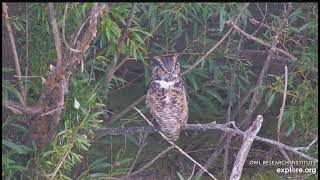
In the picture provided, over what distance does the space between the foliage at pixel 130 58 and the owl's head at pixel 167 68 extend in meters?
0.09

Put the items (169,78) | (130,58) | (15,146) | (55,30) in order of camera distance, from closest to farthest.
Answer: (55,30) < (15,146) < (169,78) < (130,58)

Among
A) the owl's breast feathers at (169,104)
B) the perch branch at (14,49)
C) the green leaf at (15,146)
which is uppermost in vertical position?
the perch branch at (14,49)

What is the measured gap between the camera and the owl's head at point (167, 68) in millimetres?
2713

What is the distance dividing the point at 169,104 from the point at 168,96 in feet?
0.14

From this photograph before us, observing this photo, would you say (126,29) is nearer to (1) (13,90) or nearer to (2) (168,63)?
(2) (168,63)

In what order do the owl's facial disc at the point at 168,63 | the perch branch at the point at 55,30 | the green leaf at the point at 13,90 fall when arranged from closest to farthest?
the perch branch at the point at 55,30 < the green leaf at the point at 13,90 < the owl's facial disc at the point at 168,63

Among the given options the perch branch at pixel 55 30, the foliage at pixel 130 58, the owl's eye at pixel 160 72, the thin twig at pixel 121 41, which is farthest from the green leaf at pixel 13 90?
the owl's eye at pixel 160 72

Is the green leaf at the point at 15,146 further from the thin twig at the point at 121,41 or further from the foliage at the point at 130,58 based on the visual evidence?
the thin twig at the point at 121,41

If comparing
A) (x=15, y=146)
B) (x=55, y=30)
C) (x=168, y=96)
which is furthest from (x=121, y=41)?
(x=15, y=146)

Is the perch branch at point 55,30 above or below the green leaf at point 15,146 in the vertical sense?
above

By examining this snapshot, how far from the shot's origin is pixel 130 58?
2842mm

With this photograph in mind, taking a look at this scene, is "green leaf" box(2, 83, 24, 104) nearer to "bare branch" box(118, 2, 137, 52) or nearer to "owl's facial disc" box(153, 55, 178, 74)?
"bare branch" box(118, 2, 137, 52)

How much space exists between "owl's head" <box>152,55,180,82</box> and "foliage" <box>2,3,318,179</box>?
3.4 inches

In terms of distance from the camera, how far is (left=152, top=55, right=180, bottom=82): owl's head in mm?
2713
